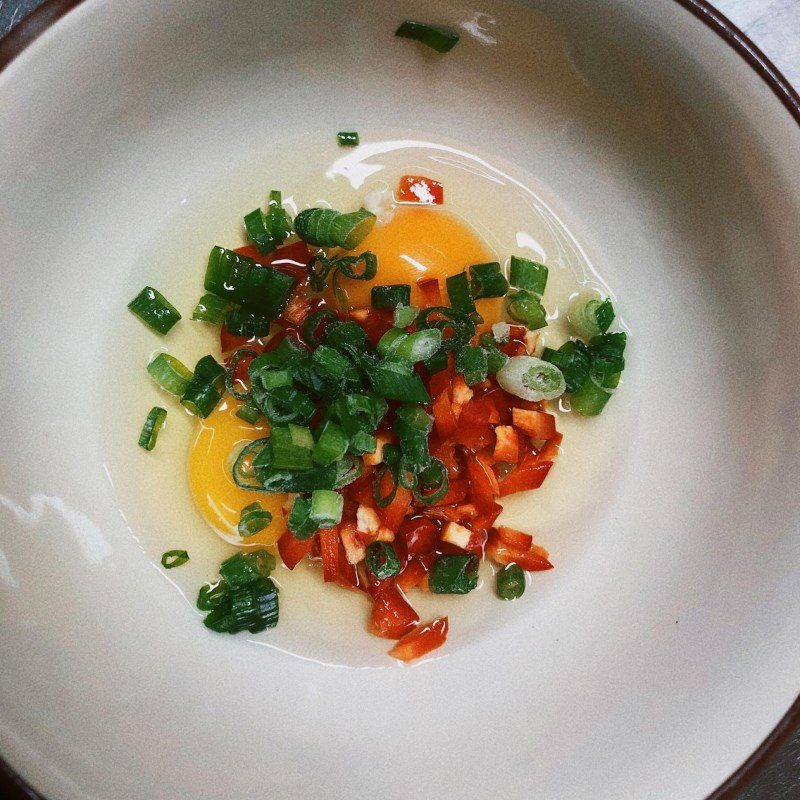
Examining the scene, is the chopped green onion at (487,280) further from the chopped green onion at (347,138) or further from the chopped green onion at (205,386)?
the chopped green onion at (205,386)

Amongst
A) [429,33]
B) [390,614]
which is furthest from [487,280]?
[390,614]

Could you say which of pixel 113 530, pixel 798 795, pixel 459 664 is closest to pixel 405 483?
pixel 459 664

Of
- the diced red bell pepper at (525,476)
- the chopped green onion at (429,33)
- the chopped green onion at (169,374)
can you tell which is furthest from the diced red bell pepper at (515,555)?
the chopped green onion at (429,33)

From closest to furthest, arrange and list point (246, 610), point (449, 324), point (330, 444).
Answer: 1. point (330, 444)
2. point (449, 324)
3. point (246, 610)

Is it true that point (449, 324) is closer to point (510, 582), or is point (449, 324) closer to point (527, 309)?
point (527, 309)

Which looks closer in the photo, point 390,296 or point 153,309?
point 390,296

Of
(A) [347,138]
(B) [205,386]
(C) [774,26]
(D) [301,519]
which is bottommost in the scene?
(D) [301,519]
